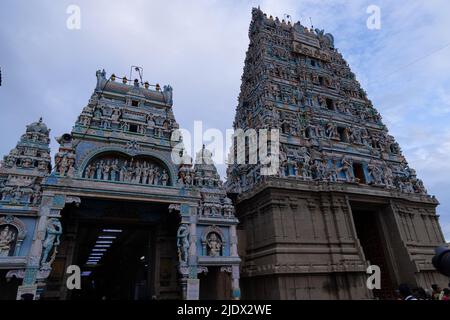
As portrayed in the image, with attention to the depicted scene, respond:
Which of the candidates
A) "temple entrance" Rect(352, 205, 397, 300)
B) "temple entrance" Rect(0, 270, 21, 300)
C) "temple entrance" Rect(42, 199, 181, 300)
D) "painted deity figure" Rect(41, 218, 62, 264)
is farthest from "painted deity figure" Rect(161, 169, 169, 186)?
"temple entrance" Rect(352, 205, 397, 300)

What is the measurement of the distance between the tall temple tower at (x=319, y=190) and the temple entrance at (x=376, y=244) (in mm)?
83

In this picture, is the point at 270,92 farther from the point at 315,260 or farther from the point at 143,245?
the point at 143,245

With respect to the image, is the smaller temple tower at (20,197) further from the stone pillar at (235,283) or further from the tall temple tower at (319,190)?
the tall temple tower at (319,190)

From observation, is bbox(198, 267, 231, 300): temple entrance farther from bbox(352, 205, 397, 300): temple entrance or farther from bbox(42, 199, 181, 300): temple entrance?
bbox(352, 205, 397, 300): temple entrance

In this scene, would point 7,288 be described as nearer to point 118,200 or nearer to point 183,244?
point 118,200

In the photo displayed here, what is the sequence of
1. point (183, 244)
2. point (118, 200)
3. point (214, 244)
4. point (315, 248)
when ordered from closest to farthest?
point (183, 244)
point (214, 244)
point (118, 200)
point (315, 248)

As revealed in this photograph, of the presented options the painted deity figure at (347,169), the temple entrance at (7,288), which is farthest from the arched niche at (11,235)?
the painted deity figure at (347,169)

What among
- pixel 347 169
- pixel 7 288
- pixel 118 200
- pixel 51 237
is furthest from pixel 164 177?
pixel 347 169

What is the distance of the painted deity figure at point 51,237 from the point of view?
1490 centimetres

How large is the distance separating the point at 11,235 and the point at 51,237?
1.84m

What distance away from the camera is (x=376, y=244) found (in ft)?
85.7

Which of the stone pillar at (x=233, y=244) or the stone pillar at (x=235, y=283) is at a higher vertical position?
the stone pillar at (x=233, y=244)
